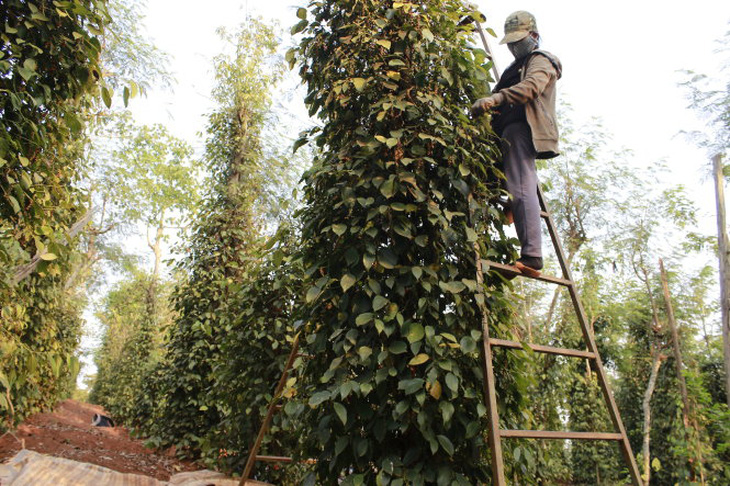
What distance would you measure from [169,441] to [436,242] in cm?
556

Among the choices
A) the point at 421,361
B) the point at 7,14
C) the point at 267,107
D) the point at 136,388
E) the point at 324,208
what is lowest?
the point at 136,388

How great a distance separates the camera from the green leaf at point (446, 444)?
6.23 feet

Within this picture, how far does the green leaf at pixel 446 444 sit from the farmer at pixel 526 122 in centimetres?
93

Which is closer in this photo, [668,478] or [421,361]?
[421,361]

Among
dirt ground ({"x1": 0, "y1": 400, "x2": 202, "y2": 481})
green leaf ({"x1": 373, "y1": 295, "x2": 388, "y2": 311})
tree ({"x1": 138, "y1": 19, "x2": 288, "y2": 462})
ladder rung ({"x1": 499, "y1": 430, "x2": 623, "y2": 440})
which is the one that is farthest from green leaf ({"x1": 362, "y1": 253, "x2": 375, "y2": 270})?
dirt ground ({"x1": 0, "y1": 400, "x2": 202, "y2": 481})

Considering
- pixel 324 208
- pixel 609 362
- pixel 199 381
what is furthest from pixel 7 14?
pixel 609 362

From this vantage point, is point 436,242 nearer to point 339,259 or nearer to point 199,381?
point 339,259

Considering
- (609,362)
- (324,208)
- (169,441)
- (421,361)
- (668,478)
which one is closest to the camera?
(421,361)

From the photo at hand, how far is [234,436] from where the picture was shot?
4.69m

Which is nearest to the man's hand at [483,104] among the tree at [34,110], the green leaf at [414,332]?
the green leaf at [414,332]

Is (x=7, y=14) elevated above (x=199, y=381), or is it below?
above

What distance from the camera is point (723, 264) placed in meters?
6.85

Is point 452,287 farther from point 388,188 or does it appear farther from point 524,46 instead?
point 524,46

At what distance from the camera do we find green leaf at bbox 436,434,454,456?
190 cm
